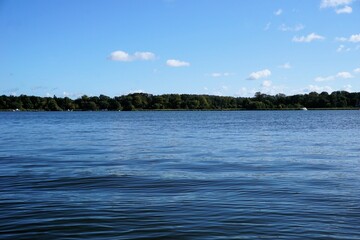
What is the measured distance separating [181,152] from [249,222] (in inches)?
691

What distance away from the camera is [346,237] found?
372 inches

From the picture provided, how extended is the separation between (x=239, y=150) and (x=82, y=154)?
9725 millimetres

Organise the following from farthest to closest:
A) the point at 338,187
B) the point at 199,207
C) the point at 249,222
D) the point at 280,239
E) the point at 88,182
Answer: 1. the point at 88,182
2. the point at 338,187
3. the point at 199,207
4. the point at 249,222
5. the point at 280,239

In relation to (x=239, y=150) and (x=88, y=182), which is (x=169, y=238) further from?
(x=239, y=150)

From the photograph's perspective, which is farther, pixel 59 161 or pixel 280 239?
pixel 59 161

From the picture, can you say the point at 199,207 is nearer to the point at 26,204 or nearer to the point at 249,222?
the point at 249,222

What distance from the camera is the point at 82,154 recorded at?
26750mm

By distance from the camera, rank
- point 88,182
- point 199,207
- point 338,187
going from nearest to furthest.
A: 1. point 199,207
2. point 338,187
3. point 88,182

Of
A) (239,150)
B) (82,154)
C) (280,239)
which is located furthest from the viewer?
(239,150)

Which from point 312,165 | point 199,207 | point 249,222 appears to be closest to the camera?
point 249,222

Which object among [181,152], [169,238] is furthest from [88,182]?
[181,152]

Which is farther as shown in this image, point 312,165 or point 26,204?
point 312,165

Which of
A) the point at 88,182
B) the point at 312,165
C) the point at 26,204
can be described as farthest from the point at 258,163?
the point at 26,204

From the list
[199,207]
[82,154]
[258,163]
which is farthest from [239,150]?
[199,207]
